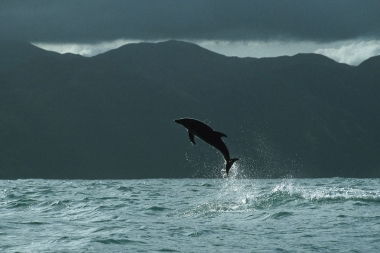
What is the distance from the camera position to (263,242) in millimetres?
20078

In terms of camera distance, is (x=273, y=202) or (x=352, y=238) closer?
(x=352, y=238)

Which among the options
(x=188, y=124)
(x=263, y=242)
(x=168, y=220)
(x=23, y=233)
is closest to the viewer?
(x=188, y=124)

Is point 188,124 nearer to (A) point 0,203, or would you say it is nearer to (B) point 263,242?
(B) point 263,242

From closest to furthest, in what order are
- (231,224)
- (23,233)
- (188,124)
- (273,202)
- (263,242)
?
(188,124)
(263,242)
(23,233)
(231,224)
(273,202)

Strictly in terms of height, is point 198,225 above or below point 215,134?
below

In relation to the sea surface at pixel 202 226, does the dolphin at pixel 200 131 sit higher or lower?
higher

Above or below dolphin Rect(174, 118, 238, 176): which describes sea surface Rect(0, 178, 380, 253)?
below

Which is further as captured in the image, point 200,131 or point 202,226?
point 202,226

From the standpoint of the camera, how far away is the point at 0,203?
36188 millimetres

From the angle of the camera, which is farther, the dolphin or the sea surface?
the sea surface

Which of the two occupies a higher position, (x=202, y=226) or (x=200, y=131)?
(x=200, y=131)

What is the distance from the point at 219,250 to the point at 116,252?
309cm

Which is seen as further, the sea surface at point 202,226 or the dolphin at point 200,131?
the sea surface at point 202,226

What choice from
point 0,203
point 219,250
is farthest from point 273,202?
point 0,203
